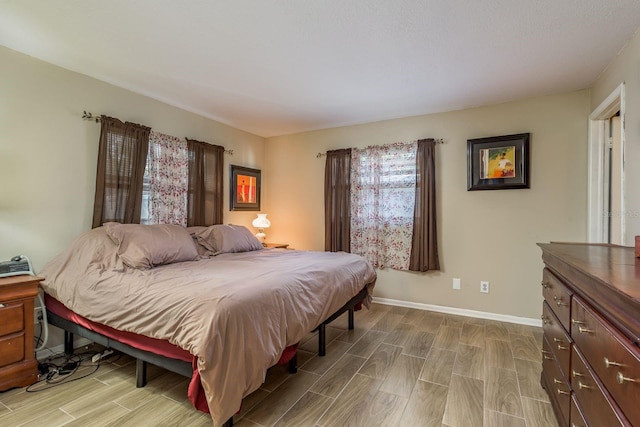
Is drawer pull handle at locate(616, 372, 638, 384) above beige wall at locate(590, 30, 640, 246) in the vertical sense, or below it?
below

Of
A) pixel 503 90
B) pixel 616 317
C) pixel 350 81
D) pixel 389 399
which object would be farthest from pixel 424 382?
pixel 503 90

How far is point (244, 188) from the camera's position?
445 centimetres

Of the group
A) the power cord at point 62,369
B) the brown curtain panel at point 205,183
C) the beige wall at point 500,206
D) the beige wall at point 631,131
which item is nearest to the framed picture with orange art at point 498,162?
the beige wall at point 500,206

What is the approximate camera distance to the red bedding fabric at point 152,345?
1.49 meters

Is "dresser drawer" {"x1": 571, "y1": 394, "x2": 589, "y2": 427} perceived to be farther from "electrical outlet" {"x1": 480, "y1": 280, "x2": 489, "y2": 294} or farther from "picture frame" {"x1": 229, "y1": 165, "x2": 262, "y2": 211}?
"picture frame" {"x1": 229, "y1": 165, "x2": 262, "y2": 211}

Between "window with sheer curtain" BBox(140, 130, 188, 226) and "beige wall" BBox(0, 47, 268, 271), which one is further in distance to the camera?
"window with sheer curtain" BBox(140, 130, 188, 226)

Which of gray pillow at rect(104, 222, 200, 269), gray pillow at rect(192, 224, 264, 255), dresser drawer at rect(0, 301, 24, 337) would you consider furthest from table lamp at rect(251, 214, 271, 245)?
dresser drawer at rect(0, 301, 24, 337)

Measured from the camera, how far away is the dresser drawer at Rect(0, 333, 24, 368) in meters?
1.97

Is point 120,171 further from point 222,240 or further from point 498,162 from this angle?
point 498,162

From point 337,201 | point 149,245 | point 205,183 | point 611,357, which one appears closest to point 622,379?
point 611,357

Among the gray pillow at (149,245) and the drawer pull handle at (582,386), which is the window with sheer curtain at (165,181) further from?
the drawer pull handle at (582,386)

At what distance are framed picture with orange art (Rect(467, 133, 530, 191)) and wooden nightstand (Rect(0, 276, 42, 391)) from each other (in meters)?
4.05

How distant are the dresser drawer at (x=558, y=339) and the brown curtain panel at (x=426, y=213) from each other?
170 cm

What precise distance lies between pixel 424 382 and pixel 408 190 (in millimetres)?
2262
